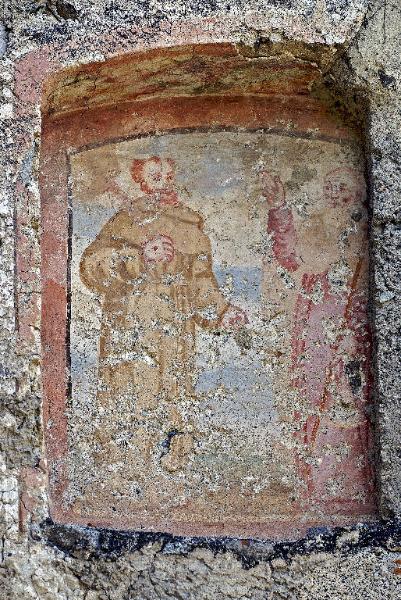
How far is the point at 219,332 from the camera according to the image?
335cm

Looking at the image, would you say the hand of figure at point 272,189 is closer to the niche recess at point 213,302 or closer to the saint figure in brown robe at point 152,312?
the niche recess at point 213,302

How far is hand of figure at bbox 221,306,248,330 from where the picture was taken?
3352mm

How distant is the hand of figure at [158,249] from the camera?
A: 339 cm

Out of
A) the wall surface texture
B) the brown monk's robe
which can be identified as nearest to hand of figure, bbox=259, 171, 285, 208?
→ the wall surface texture

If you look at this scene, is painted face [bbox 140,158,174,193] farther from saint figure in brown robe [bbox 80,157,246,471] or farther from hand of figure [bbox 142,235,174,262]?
hand of figure [bbox 142,235,174,262]

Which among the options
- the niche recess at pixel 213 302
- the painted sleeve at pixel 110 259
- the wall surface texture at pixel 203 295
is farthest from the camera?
the painted sleeve at pixel 110 259

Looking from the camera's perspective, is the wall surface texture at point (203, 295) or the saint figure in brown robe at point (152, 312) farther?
the saint figure in brown robe at point (152, 312)

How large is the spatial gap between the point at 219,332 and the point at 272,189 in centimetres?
59

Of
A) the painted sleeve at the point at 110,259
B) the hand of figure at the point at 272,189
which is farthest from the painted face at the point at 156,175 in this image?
the hand of figure at the point at 272,189

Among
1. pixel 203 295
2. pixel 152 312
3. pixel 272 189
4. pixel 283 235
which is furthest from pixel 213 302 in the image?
pixel 272 189

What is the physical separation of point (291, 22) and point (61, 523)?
196 cm

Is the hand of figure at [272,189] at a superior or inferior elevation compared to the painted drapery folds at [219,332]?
superior

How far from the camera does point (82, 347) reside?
3.30 m

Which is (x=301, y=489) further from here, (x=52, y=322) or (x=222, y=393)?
(x=52, y=322)
